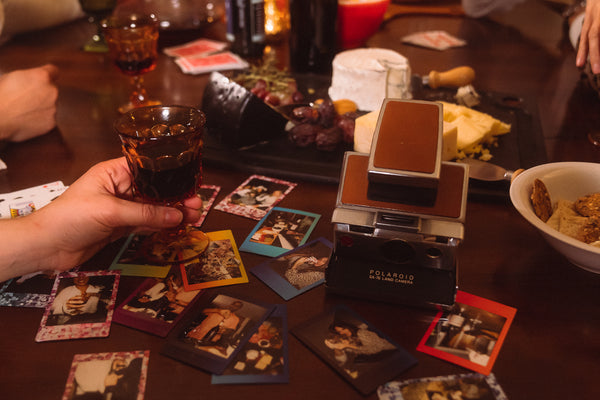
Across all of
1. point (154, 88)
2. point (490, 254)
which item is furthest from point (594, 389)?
point (154, 88)

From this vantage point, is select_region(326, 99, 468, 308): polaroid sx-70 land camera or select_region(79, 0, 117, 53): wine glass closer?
select_region(326, 99, 468, 308): polaroid sx-70 land camera

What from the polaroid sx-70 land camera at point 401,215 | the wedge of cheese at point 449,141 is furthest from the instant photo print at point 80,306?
the wedge of cheese at point 449,141

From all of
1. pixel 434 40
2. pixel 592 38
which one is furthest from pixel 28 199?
pixel 434 40

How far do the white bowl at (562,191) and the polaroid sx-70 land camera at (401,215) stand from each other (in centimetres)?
16

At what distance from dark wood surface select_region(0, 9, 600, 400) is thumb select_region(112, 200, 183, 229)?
0.11 metres

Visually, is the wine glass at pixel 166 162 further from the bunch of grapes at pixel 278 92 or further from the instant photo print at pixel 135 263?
the bunch of grapes at pixel 278 92

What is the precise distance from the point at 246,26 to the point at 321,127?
72cm

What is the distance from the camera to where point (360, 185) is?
798 millimetres

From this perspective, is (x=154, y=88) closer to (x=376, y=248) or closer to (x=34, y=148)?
(x=34, y=148)

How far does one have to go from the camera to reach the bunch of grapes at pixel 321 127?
126 cm

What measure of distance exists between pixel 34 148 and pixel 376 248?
101 centimetres

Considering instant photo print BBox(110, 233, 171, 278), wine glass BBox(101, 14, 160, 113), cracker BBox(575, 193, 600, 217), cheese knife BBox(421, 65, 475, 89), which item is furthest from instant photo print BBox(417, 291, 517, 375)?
wine glass BBox(101, 14, 160, 113)

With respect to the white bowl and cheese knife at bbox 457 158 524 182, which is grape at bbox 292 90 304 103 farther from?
the white bowl

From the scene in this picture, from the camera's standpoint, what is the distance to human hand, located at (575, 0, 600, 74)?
129cm
